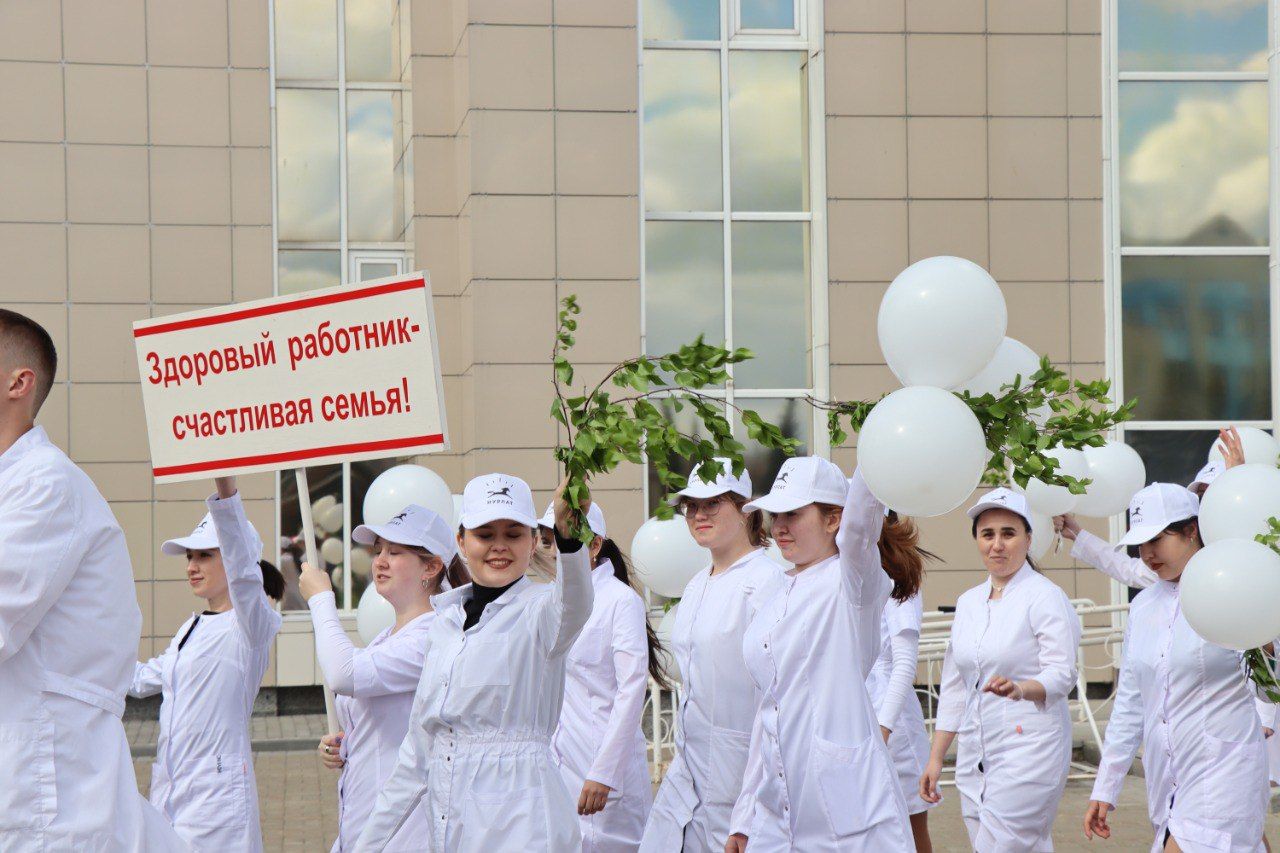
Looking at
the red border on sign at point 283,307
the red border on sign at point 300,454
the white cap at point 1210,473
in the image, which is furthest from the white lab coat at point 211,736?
the white cap at point 1210,473

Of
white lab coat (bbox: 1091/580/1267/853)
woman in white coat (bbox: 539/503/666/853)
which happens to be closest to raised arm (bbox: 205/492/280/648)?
woman in white coat (bbox: 539/503/666/853)

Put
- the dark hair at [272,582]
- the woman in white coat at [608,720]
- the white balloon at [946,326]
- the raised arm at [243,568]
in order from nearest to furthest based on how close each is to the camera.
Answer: the white balloon at [946,326], the raised arm at [243,568], the woman in white coat at [608,720], the dark hair at [272,582]

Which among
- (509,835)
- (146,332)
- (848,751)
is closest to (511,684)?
(509,835)

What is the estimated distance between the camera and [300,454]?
520 cm

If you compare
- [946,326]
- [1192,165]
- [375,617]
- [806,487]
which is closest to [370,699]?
[375,617]

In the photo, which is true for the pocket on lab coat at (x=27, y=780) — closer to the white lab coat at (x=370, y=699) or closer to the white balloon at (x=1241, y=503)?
the white lab coat at (x=370, y=699)

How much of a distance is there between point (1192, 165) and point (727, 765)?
11.1m

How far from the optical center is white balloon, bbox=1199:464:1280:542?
20.5ft

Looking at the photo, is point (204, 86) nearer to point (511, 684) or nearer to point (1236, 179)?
point (1236, 179)

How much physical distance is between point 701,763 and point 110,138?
11.0 m

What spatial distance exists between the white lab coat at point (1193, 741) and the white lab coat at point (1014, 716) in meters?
0.30

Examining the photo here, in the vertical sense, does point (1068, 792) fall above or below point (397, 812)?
below

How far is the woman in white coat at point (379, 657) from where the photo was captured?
569 centimetres

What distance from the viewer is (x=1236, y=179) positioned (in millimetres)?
15695
